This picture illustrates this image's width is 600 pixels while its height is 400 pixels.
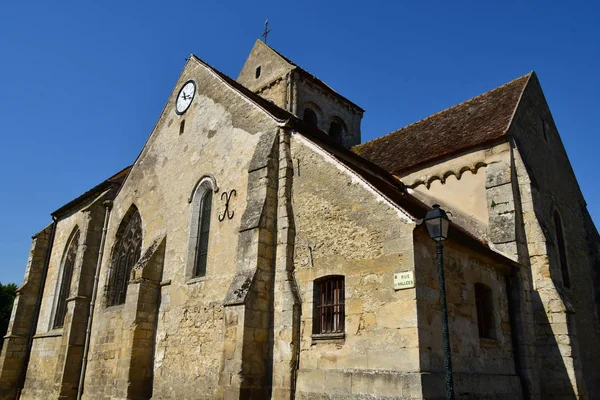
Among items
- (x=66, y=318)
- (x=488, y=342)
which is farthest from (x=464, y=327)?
(x=66, y=318)

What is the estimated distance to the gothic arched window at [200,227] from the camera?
12906 millimetres

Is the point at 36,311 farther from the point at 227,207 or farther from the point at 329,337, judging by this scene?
the point at 329,337

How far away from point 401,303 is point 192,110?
32.3 ft

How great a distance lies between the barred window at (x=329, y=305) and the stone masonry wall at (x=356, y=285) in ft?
0.45

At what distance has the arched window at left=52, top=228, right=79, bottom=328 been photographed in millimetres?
19906

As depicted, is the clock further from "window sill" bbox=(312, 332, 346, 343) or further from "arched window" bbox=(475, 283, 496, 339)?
"arched window" bbox=(475, 283, 496, 339)

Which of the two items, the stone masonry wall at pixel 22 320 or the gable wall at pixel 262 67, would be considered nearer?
the stone masonry wall at pixel 22 320

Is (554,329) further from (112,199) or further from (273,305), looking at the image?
(112,199)

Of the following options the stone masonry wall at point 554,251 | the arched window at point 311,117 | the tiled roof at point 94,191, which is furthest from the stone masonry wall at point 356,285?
the arched window at point 311,117

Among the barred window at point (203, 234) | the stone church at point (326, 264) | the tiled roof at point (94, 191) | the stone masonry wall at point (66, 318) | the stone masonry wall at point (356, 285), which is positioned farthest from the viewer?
the tiled roof at point (94, 191)

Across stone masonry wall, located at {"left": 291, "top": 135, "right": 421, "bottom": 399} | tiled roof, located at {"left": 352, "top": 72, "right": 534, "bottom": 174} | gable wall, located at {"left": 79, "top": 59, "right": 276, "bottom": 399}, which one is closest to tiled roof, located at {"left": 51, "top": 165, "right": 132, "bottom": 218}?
gable wall, located at {"left": 79, "top": 59, "right": 276, "bottom": 399}

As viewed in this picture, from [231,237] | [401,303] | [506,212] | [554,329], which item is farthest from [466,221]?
[231,237]

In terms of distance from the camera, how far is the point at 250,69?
83.7 feet

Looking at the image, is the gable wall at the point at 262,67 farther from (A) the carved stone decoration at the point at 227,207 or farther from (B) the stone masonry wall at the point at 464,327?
(B) the stone masonry wall at the point at 464,327
